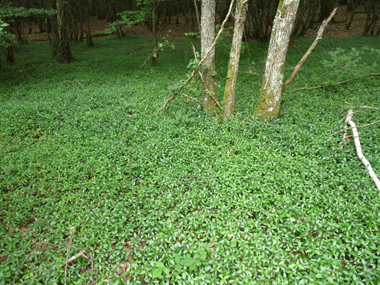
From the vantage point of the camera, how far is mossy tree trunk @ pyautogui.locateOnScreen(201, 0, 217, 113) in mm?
6285

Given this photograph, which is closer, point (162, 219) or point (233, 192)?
point (162, 219)

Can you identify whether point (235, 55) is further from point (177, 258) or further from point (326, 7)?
point (326, 7)

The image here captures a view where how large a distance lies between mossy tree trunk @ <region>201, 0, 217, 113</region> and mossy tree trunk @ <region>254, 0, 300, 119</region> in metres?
1.54

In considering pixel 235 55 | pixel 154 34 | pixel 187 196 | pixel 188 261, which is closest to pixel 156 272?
pixel 188 261

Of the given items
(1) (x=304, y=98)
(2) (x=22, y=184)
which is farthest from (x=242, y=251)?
(1) (x=304, y=98)

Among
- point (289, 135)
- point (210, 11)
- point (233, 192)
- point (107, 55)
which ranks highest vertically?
point (210, 11)

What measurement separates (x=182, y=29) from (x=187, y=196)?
98.7ft

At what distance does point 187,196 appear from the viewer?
430 centimetres

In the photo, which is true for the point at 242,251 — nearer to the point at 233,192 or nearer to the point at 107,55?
the point at 233,192

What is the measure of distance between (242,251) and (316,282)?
1.03 m

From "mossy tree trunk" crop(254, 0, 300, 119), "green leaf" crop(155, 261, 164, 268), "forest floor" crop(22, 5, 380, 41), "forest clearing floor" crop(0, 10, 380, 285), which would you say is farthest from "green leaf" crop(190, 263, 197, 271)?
"forest floor" crop(22, 5, 380, 41)

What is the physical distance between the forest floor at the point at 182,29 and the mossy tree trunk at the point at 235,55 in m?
15.9

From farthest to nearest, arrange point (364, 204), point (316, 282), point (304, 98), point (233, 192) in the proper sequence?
1. point (304, 98)
2. point (233, 192)
3. point (364, 204)
4. point (316, 282)

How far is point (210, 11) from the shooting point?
6.28 m
